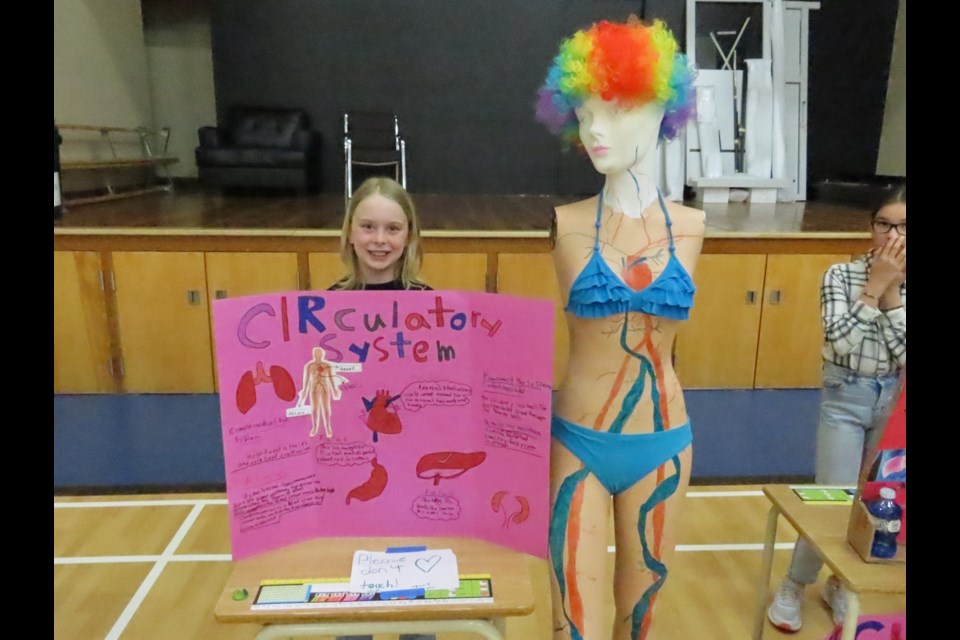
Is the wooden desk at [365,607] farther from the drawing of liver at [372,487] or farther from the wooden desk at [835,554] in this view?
the wooden desk at [835,554]

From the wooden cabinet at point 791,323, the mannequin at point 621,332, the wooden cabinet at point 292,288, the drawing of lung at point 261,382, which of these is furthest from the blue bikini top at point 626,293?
the wooden cabinet at point 791,323

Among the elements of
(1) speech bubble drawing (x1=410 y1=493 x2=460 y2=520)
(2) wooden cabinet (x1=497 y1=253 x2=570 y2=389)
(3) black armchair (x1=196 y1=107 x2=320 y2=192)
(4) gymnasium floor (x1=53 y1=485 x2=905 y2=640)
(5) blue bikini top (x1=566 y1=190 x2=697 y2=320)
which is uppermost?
(3) black armchair (x1=196 y1=107 x2=320 y2=192)

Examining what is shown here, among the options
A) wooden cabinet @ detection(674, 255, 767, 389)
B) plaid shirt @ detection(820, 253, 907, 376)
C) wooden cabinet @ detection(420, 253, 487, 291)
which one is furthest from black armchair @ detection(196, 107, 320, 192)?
plaid shirt @ detection(820, 253, 907, 376)

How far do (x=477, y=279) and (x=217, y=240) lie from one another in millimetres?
1464

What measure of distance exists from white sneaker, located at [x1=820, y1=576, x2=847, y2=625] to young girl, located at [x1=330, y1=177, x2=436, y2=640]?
1184mm

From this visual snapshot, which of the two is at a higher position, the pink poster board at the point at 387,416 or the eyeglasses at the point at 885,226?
the eyeglasses at the point at 885,226

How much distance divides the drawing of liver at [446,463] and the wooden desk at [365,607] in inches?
5.2

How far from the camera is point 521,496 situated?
1295mm

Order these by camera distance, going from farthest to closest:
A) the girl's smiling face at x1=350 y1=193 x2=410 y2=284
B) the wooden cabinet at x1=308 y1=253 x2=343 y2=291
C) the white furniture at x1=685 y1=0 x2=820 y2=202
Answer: the white furniture at x1=685 y1=0 x2=820 y2=202 < the wooden cabinet at x1=308 y1=253 x2=343 y2=291 < the girl's smiling face at x1=350 y1=193 x2=410 y2=284

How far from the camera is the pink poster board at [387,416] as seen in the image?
122 centimetres

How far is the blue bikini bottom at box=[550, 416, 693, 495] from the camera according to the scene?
1.38 meters

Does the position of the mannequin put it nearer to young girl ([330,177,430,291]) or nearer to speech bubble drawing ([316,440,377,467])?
speech bubble drawing ([316,440,377,467])
